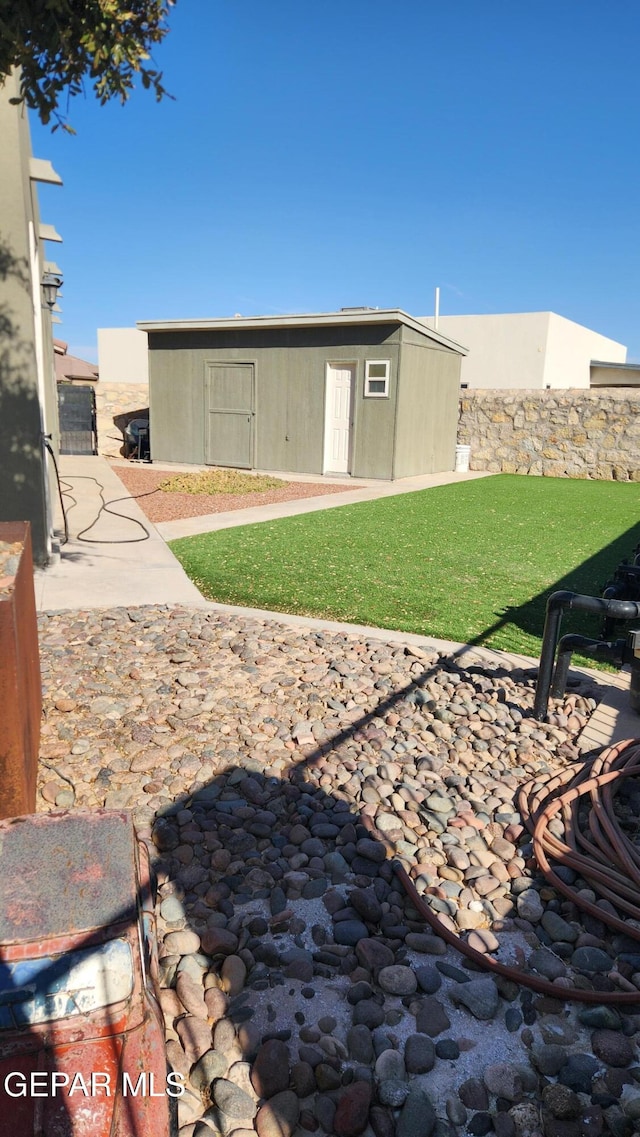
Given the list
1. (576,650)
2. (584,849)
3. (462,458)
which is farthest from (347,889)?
(462,458)

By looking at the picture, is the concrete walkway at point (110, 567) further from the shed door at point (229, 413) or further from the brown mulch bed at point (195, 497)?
the shed door at point (229, 413)

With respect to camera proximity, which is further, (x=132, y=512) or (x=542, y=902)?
(x=132, y=512)

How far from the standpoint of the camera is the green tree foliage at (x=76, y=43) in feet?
11.9

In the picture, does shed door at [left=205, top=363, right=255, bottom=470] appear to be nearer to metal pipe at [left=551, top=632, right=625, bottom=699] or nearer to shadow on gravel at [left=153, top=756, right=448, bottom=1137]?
metal pipe at [left=551, top=632, right=625, bottom=699]

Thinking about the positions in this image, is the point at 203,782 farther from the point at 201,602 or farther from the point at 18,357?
the point at 18,357

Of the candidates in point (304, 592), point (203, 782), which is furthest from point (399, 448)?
point (203, 782)

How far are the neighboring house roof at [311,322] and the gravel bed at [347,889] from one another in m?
10.5

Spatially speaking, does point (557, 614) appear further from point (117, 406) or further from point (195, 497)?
point (117, 406)

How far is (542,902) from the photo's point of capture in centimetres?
251

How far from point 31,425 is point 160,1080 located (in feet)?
18.8

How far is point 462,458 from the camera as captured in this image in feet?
59.4

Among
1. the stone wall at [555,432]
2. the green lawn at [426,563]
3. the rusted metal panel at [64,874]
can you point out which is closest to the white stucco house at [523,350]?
the stone wall at [555,432]

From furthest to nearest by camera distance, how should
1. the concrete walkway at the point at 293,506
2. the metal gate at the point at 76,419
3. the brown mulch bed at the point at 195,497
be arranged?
the metal gate at the point at 76,419 < the brown mulch bed at the point at 195,497 < the concrete walkway at the point at 293,506

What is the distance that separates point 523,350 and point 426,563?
973 inches
